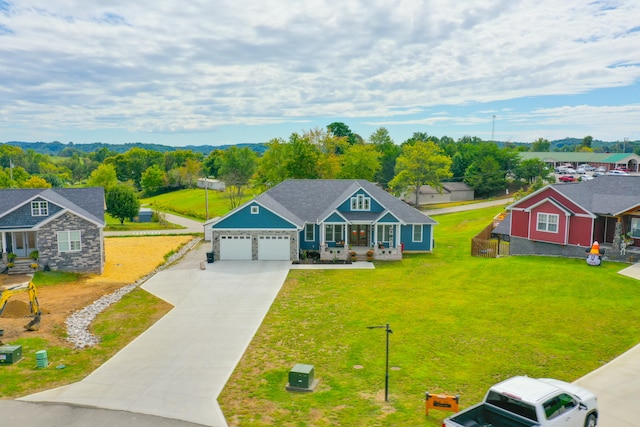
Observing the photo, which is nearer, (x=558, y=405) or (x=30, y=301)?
(x=558, y=405)

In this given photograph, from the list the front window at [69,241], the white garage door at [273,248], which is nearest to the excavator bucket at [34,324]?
the front window at [69,241]

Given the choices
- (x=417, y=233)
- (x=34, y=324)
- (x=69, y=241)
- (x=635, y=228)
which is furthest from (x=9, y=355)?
(x=635, y=228)

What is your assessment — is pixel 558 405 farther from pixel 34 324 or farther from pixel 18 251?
pixel 18 251

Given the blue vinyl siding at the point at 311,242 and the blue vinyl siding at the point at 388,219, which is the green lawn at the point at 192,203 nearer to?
the blue vinyl siding at the point at 311,242

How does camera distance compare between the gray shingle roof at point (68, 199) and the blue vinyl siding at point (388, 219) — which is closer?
the gray shingle roof at point (68, 199)

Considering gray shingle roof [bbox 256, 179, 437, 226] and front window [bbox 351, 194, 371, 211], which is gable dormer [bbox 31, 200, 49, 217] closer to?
gray shingle roof [bbox 256, 179, 437, 226]

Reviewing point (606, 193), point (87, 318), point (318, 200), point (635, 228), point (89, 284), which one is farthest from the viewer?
point (318, 200)

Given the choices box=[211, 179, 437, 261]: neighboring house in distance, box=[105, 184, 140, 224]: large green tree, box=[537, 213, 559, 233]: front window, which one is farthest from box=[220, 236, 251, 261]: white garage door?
box=[105, 184, 140, 224]: large green tree
